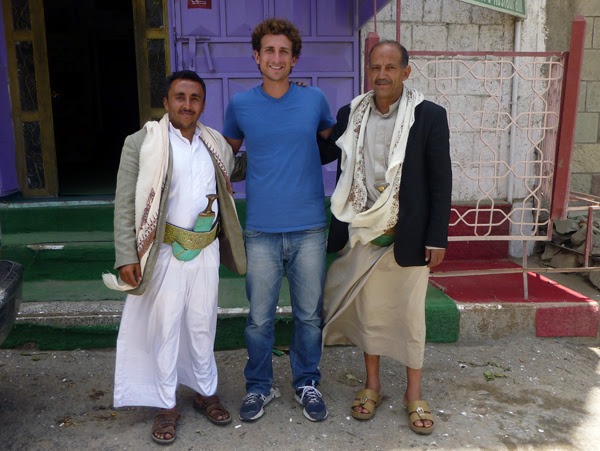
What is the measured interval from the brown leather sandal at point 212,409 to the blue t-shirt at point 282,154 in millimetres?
960

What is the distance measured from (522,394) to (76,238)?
11.5 feet

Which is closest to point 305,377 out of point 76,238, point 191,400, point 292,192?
point 191,400

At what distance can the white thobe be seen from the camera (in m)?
2.66

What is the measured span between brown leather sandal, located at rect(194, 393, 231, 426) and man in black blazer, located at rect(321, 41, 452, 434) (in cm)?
69

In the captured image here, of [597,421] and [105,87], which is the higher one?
[105,87]

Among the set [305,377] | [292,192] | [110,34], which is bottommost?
[305,377]

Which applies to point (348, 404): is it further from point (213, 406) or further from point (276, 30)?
point (276, 30)

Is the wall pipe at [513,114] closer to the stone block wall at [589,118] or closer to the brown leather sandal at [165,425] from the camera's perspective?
the stone block wall at [589,118]

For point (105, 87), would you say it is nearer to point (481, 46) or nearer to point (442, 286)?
point (481, 46)

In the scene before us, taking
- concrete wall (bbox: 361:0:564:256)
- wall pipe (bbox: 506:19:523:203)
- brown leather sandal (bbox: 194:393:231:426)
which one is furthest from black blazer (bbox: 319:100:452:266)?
wall pipe (bbox: 506:19:523:203)

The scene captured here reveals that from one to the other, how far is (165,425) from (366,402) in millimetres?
1044

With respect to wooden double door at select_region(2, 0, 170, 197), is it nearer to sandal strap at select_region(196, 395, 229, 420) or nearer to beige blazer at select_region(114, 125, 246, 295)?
beige blazer at select_region(114, 125, 246, 295)

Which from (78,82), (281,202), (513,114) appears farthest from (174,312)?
(78,82)

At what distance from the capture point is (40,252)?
4.31 m
